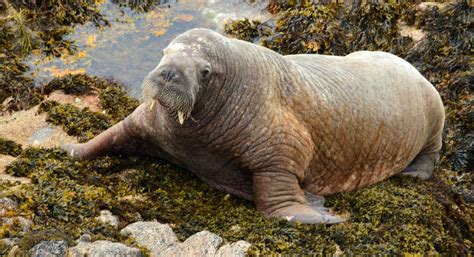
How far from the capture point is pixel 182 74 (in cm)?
546

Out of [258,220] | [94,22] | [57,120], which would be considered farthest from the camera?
[94,22]

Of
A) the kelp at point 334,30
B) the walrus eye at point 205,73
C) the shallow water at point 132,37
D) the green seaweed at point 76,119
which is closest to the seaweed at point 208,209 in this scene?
the green seaweed at point 76,119

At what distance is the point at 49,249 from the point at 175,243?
1.08 metres

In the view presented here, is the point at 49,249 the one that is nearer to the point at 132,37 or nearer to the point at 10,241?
the point at 10,241

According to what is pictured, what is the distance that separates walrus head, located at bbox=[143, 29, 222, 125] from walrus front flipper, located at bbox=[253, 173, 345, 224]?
1.13 metres

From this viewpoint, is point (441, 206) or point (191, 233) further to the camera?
point (441, 206)

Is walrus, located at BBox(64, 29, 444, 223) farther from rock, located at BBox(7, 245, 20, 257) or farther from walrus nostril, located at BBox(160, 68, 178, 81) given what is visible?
rock, located at BBox(7, 245, 20, 257)

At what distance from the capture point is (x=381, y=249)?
5.79 m

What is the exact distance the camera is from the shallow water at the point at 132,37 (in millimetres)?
9375

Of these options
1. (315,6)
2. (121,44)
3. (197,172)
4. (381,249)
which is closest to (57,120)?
(197,172)

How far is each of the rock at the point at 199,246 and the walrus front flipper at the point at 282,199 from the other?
1.12 metres

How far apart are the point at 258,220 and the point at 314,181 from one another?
1.18 meters

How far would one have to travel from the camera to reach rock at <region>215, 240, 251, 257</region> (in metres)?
5.05

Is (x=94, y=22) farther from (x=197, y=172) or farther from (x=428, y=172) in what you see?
(x=428, y=172)
